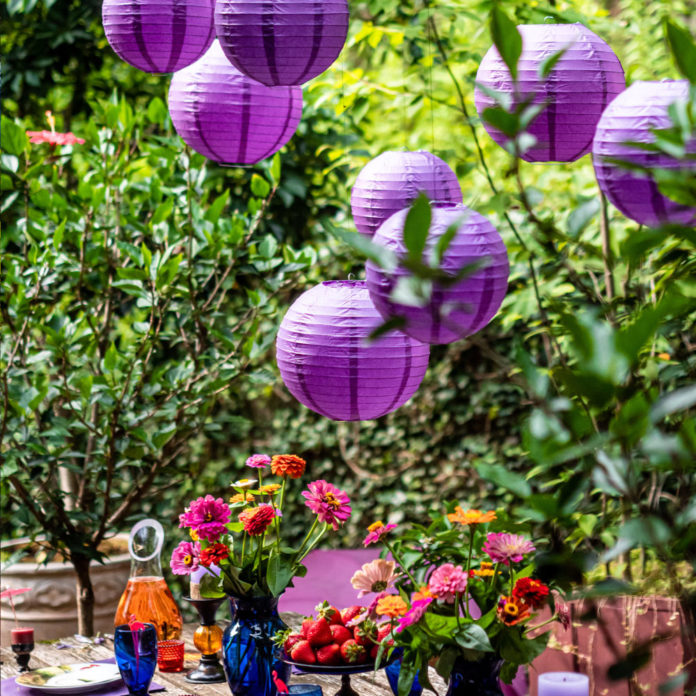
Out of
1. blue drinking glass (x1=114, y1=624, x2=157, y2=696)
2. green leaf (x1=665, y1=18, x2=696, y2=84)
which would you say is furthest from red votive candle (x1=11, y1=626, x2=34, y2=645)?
green leaf (x1=665, y1=18, x2=696, y2=84)

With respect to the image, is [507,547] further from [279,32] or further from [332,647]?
[279,32]

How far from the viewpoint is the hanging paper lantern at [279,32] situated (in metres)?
1.46

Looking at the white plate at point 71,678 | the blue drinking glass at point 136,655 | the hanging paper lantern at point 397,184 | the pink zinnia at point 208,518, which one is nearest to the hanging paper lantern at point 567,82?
the hanging paper lantern at point 397,184

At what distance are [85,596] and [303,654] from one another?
1306mm

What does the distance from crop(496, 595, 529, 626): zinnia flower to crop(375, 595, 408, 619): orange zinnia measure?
5.5 inches

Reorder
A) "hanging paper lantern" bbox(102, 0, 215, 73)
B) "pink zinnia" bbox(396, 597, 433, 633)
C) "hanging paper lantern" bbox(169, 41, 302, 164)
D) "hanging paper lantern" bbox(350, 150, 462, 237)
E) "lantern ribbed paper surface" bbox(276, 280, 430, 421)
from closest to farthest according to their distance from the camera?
"pink zinnia" bbox(396, 597, 433, 633) < "lantern ribbed paper surface" bbox(276, 280, 430, 421) < "hanging paper lantern" bbox(350, 150, 462, 237) < "hanging paper lantern" bbox(102, 0, 215, 73) < "hanging paper lantern" bbox(169, 41, 302, 164)

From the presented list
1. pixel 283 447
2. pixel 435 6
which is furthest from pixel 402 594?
pixel 283 447

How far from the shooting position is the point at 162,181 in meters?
2.84

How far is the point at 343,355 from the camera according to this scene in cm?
145

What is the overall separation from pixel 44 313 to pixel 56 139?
482 millimetres

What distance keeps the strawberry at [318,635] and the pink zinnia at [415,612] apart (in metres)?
0.31

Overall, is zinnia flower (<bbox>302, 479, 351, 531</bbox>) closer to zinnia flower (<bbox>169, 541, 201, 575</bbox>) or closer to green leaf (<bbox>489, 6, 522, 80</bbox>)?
zinnia flower (<bbox>169, 541, 201, 575</bbox>)

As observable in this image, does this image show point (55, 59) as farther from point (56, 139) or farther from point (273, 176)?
point (273, 176)

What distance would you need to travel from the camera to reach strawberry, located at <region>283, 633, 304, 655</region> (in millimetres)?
1629
